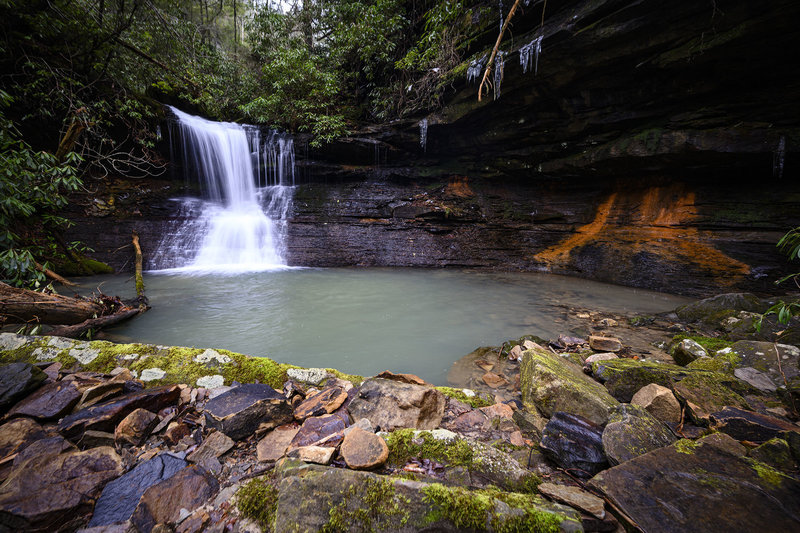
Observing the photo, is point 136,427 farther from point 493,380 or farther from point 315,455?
point 493,380

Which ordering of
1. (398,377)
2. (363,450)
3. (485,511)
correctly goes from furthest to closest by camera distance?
(398,377)
(363,450)
(485,511)

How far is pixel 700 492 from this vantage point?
1047 mm

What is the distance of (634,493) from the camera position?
1.07 meters

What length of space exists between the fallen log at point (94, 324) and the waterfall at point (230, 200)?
4.70 metres

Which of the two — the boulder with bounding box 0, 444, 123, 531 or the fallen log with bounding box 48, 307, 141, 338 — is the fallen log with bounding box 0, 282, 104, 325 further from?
the boulder with bounding box 0, 444, 123, 531

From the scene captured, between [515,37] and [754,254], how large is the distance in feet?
26.1

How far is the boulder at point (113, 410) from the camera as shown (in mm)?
1411

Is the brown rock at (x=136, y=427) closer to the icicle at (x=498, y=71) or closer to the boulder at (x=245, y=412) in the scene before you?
the boulder at (x=245, y=412)

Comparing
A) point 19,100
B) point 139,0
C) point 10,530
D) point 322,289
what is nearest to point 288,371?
point 10,530

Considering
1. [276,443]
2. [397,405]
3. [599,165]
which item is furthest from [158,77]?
[599,165]

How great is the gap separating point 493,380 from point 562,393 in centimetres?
109

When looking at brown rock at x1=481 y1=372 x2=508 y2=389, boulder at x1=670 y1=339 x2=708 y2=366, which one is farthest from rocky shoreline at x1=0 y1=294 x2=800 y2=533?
brown rock at x1=481 y1=372 x2=508 y2=389

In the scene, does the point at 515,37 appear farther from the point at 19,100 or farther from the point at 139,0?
the point at 19,100

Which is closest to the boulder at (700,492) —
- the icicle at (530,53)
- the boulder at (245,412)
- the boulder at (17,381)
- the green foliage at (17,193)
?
the boulder at (245,412)
